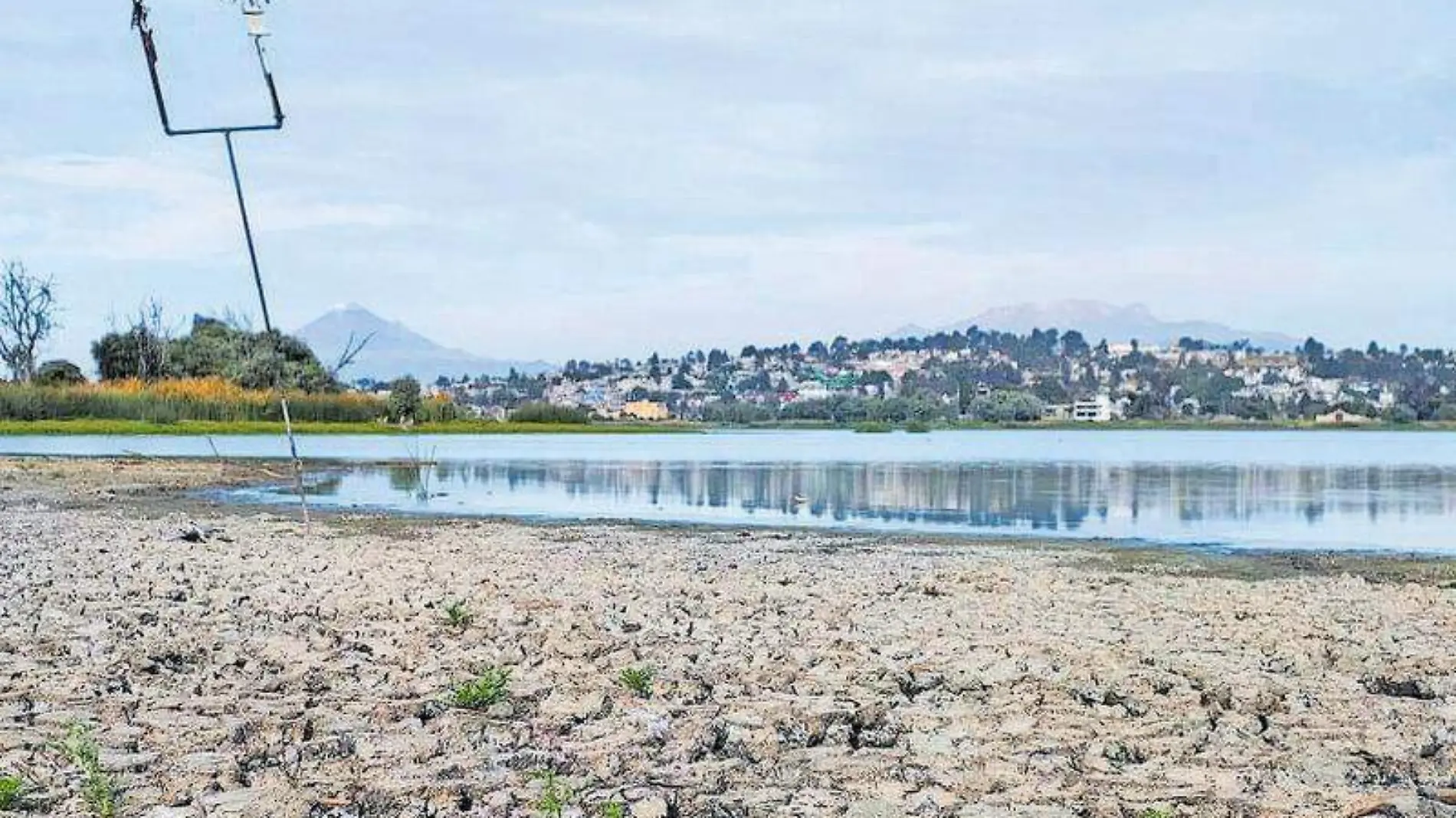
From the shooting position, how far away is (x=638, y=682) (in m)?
8.59

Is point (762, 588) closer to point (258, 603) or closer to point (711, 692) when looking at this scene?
point (258, 603)

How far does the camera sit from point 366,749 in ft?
23.4

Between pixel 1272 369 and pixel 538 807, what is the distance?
200 metres

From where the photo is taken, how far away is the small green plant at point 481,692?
8.10 m

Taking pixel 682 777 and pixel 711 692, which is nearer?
pixel 682 777

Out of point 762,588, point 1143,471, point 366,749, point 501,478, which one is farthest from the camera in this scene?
point 1143,471

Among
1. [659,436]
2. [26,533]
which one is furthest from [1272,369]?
[26,533]

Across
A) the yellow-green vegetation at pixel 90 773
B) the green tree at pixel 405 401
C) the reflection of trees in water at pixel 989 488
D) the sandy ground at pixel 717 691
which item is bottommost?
the reflection of trees in water at pixel 989 488

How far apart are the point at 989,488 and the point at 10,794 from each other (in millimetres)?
34369

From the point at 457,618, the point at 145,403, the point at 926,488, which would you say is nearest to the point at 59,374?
the point at 145,403

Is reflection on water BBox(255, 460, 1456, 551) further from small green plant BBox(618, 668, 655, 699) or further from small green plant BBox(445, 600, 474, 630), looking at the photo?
small green plant BBox(618, 668, 655, 699)

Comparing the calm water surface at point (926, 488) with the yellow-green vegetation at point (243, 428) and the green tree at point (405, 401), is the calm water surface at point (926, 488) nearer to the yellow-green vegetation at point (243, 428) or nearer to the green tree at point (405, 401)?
the yellow-green vegetation at point (243, 428)

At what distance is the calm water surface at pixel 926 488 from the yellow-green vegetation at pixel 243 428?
38.1 inches

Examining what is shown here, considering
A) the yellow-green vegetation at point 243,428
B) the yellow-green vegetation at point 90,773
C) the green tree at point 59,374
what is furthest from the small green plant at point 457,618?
the green tree at point 59,374
